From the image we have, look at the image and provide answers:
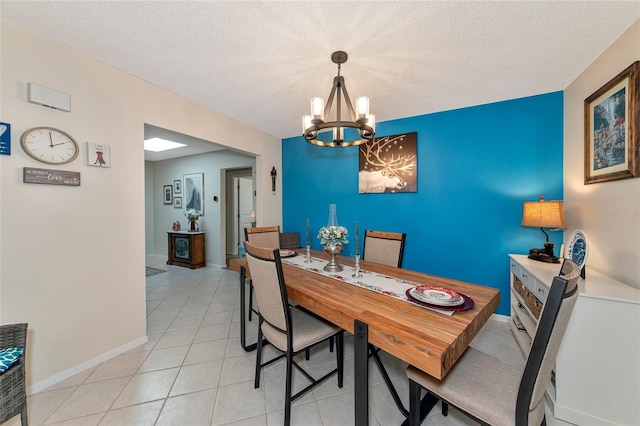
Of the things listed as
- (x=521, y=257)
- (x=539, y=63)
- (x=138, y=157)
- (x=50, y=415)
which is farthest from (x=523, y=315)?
(x=138, y=157)

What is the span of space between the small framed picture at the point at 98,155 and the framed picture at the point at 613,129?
3768mm

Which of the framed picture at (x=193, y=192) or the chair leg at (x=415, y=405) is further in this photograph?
the framed picture at (x=193, y=192)

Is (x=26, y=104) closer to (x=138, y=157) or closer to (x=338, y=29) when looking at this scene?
(x=138, y=157)

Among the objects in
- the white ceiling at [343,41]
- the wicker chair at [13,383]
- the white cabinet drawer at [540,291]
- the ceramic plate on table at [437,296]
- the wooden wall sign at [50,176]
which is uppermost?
the white ceiling at [343,41]

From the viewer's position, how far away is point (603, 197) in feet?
5.80

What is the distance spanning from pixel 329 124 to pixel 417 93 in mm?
1381

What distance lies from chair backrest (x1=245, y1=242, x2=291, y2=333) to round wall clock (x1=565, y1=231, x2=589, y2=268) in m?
1.94

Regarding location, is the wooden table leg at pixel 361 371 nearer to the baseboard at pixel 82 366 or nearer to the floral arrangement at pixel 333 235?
the floral arrangement at pixel 333 235

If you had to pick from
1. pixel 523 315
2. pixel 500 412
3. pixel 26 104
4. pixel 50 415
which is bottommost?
pixel 50 415

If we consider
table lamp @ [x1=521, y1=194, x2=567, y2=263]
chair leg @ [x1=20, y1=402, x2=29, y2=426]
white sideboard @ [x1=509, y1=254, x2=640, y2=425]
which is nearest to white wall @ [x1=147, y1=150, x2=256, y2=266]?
chair leg @ [x1=20, y1=402, x2=29, y2=426]

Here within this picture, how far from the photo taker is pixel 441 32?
1571mm

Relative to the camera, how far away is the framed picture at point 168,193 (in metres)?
5.50

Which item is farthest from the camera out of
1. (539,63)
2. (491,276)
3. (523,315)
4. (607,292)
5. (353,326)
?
(491,276)

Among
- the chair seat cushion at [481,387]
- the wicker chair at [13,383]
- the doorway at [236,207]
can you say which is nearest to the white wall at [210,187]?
the doorway at [236,207]
